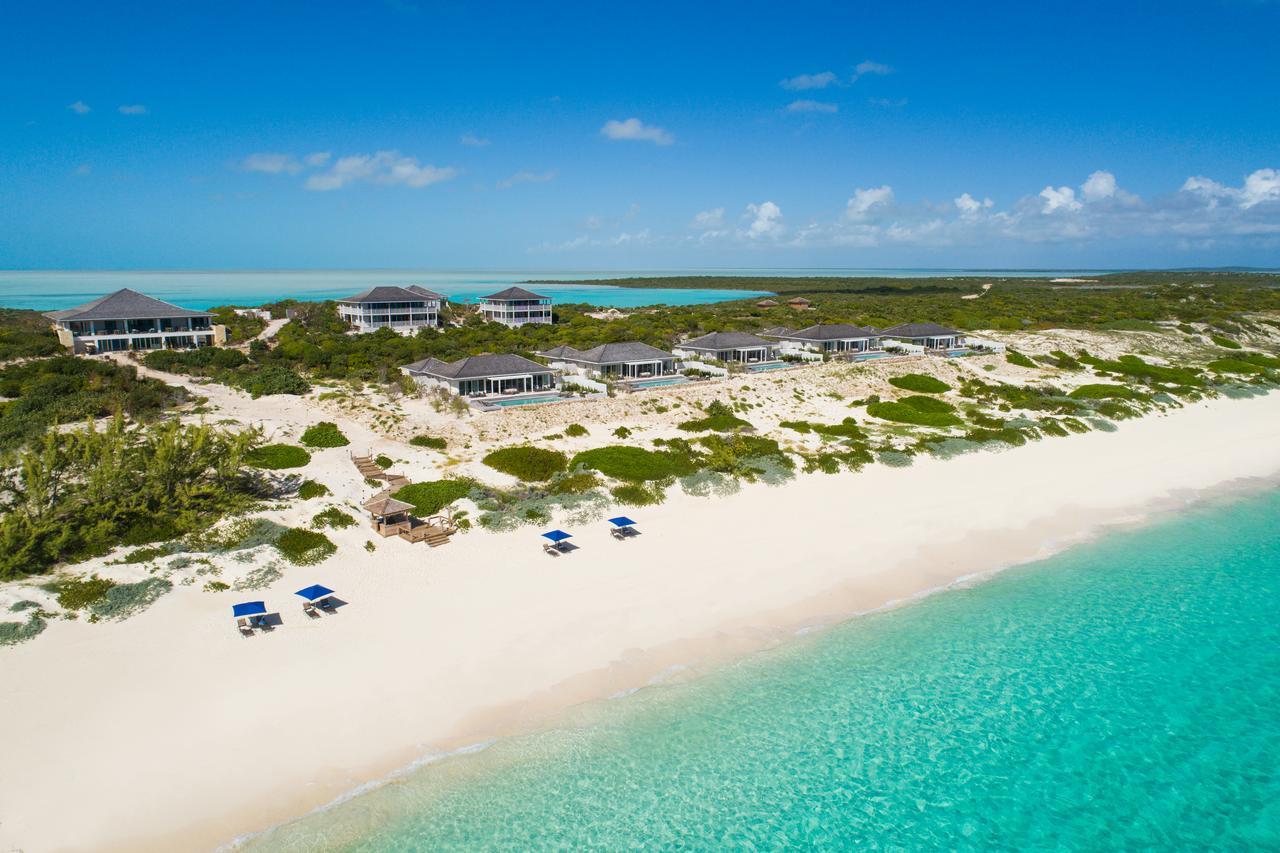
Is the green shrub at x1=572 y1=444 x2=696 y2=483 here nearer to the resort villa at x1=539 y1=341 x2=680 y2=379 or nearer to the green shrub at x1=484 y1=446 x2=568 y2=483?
the green shrub at x1=484 y1=446 x2=568 y2=483

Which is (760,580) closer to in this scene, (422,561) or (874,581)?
(874,581)

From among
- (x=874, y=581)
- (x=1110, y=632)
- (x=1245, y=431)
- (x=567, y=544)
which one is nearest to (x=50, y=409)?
(x=567, y=544)

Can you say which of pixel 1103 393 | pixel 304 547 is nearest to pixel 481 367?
pixel 304 547

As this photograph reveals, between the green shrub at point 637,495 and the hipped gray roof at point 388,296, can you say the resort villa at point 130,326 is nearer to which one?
the hipped gray roof at point 388,296

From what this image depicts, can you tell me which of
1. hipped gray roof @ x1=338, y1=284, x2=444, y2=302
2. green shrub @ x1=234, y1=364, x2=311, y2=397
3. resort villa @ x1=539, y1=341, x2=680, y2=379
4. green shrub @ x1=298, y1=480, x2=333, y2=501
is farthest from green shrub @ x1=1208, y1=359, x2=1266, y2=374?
hipped gray roof @ x1=338, y1=284, x2=444, y2=302

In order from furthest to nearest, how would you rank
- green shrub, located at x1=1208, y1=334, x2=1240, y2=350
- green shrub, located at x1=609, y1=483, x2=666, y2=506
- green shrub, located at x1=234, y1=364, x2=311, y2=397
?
1. green shrub, located at x1=1208, y1=334, x2=1240, y2=350
2. green shrub, located at x1=234, y1=364, x2=311, y2=397
3. green shrub, located at x1=609, y1=483, x2=666, y2=506
